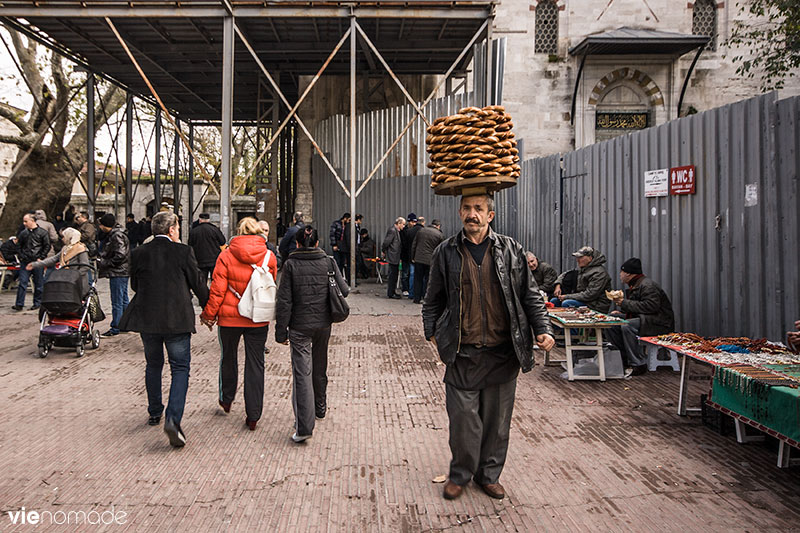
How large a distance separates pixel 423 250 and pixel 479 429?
8.84 metres

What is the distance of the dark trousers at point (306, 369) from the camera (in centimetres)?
527

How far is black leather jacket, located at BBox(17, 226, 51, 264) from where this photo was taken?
12766mm

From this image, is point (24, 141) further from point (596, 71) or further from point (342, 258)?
point (596, 71)

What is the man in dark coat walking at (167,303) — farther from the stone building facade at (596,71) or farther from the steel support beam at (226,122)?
the stone building facade at (596,71)

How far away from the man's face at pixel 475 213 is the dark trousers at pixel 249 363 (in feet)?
7.46

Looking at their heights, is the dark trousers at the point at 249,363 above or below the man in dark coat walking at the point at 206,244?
below

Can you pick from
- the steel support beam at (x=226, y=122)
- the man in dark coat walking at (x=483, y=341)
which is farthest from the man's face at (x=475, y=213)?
the steel support beam at (x=226, y=122)

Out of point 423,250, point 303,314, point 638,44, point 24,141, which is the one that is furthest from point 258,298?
point 638,44

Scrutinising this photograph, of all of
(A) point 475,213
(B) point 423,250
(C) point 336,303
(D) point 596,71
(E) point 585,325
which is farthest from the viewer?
(D) point 596,71

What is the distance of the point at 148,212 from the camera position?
4084cm

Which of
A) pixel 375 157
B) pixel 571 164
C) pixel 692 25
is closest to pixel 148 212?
pixel 375 157

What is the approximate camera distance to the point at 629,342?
25.8 ft

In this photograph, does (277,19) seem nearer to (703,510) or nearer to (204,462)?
(204,462)

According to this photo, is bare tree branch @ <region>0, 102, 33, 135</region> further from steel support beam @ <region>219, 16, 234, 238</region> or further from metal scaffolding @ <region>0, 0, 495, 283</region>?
steel support beam @ <region>219, 16, 234, 238</region>
